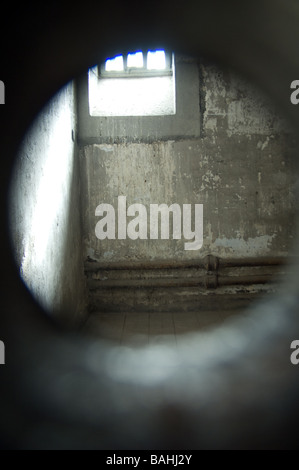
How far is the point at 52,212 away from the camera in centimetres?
246

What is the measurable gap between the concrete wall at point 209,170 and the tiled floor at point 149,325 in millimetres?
665

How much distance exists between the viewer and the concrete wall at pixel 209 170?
3.59m

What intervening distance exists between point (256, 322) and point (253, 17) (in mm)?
2561

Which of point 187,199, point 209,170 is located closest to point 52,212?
point 187,199

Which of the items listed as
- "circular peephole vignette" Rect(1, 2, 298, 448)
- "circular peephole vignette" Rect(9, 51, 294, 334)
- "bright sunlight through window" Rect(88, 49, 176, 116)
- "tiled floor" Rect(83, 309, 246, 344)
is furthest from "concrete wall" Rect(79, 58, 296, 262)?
"circular peephole vignette" Rect(1, 2, 298, 448)

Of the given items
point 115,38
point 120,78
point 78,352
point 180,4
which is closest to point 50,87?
point 115,38

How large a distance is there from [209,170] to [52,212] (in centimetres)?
197

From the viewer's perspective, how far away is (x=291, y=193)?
3648 millimetres

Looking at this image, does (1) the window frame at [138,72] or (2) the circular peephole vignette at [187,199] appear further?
(1) the window frame at [138,72]

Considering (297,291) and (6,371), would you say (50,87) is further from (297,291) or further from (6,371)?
(297,291)

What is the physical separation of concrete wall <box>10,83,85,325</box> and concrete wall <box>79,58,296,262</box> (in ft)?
1.01

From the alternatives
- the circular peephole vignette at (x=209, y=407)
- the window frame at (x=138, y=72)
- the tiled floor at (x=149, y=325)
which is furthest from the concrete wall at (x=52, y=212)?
the window frame at (x=138, y=72)

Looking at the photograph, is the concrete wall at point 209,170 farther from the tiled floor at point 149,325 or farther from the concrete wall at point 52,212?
the tiled floor at point 149,325

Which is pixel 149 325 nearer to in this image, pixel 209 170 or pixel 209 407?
pixel 209 407
